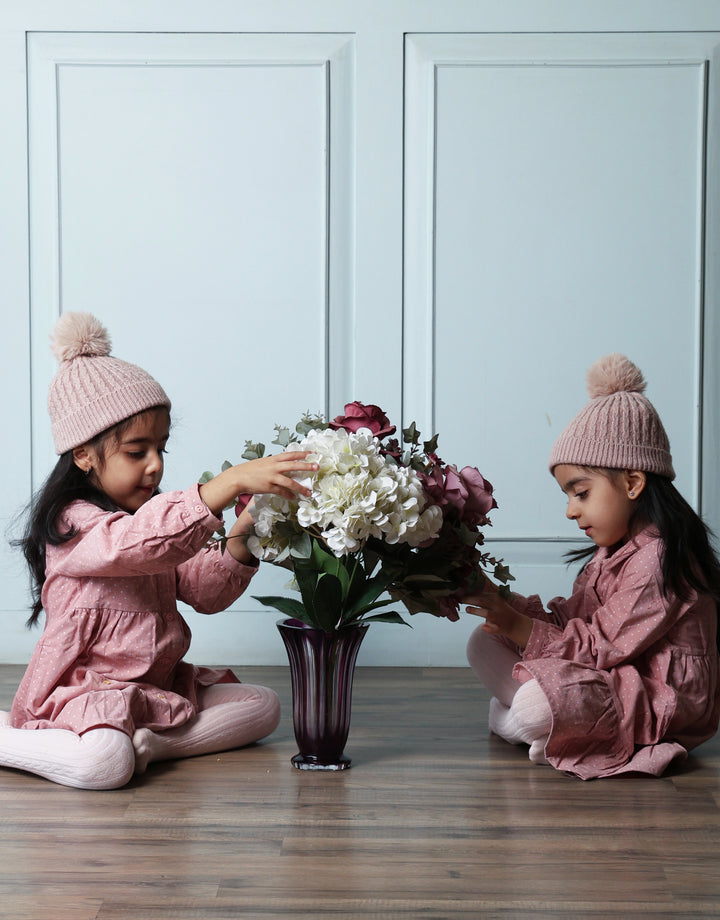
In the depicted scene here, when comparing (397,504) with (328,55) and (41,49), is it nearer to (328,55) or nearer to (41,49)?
(328,55)

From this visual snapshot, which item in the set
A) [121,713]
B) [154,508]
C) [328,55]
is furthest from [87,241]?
[121,713]

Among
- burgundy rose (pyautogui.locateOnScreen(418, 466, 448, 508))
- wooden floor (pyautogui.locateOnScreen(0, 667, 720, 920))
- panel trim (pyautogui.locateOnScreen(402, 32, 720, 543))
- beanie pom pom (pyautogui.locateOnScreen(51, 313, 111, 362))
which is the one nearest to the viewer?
wooden floor (pyautogui.locateOnScreen(0, 667, 720, 920))

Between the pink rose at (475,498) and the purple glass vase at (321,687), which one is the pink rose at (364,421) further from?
Answer: the purple glass vase at (321,687)

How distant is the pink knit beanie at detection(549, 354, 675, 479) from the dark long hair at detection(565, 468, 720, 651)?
4cm

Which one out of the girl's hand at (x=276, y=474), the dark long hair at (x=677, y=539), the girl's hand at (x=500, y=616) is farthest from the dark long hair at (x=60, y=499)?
the dark long hair at (x=677, y=539)

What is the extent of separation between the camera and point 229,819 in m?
1.65

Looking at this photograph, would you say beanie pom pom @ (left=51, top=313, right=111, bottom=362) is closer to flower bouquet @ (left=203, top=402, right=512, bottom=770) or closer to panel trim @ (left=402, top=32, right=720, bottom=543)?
flower bouquet @ (left=203, top=402, right=512, bottom=770)

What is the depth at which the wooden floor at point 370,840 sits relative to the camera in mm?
1352

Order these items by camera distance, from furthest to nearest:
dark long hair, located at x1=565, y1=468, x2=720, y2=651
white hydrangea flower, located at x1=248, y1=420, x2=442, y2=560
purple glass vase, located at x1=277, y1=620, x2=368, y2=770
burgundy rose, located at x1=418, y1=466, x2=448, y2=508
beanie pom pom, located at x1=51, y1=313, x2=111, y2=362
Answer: beanie pom pom, located at x1=51, y1=313, x2=111, y2=362, dark long hair, located at x1=565, y1=468, x2=720, y2=651, purple glass vase, located at x1=277, y1=620, x2=368, y2=770, burgundy rose, located at x1=418, y1=466, x2=448, y2=508, white hydrangea flower, located at x1=248, y1=420, x2=442, y2=560

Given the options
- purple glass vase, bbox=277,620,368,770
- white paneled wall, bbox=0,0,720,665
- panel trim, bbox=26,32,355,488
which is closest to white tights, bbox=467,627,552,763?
purple glass vase, bbox=277,620,368,770

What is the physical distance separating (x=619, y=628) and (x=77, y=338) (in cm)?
123

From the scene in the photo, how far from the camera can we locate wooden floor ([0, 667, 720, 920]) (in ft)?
4.43

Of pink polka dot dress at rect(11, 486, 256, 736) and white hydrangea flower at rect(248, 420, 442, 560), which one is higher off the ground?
white hydrangea flower at rect(248, 420, 442, 560)

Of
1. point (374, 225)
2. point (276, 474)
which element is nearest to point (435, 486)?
point (276, 474)
